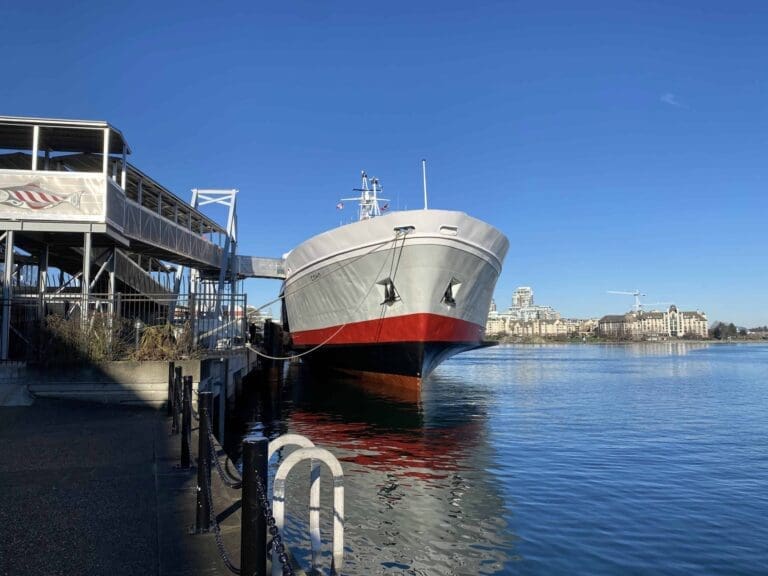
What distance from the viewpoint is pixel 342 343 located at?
22.2 meters

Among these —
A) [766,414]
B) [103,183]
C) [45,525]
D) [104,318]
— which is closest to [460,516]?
[45,525]

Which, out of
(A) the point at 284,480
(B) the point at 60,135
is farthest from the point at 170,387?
(B) the point at 60,135

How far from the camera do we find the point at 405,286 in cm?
1898

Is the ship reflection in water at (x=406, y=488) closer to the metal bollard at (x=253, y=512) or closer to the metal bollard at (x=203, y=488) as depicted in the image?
the metal bollard at (x=203, y=488)

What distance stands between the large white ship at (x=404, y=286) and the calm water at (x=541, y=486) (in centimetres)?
249

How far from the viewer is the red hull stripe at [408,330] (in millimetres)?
18922

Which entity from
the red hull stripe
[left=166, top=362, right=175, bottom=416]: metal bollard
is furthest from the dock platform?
the red hull stripe

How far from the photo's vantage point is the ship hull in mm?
18609

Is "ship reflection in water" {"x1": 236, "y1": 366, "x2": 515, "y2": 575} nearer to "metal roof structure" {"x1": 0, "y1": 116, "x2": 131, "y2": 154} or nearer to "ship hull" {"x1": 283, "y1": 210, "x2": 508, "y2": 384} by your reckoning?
"ship hull" {"x1": 283, "y1": 210, "x2": 508, "y2": 384}

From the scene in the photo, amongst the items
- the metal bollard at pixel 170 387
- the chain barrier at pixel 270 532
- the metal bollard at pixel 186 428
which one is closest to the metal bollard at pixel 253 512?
the chain barrier at pixel 270 532

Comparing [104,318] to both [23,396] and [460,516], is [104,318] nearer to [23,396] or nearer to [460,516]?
[23,396]

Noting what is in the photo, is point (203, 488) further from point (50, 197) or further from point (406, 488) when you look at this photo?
point (50, 197)

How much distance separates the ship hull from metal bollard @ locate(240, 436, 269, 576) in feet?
51.8

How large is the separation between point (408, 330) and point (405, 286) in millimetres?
1530
